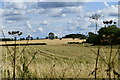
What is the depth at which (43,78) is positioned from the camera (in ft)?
10.6

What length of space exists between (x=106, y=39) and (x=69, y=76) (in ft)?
4.65

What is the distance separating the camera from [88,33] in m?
2.60

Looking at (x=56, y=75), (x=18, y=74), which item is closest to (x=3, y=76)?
(x=18, y=74)

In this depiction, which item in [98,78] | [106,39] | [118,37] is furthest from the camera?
[98,78]

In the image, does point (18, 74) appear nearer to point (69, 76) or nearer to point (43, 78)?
point (43, 78)

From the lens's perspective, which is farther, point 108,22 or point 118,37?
point 108,22

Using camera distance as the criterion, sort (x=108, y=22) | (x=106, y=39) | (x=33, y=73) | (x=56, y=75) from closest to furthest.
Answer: (x=106, y=39) → (x=108, y=22) → (x=56, y=75) → (x=33, y=73)

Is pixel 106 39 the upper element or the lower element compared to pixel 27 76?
upper

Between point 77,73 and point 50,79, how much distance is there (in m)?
0.45

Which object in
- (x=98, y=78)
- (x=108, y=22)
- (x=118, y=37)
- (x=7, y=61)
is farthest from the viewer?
(x=7, y=61)

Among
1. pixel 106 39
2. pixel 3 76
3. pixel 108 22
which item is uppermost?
pixel 108 22

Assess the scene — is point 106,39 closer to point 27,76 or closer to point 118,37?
point 118,37

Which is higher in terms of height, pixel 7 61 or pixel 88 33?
pixel 88 33

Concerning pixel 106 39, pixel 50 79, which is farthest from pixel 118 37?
pixel 50 79
